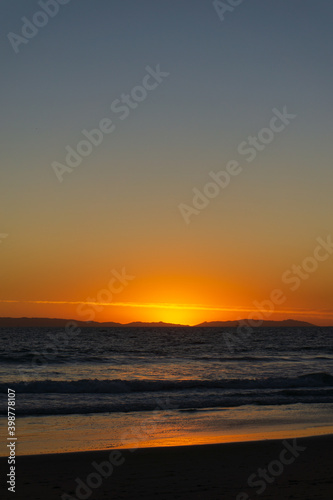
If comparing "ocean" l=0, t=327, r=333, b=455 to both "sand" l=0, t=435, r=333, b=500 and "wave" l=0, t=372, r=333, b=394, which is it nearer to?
"wave" l=0, t=372, r=333, b=394

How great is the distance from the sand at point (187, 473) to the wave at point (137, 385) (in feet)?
46.9

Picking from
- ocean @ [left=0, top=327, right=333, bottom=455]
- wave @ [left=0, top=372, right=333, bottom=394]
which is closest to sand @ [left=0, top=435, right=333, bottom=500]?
ocean @ [left=0, top=327, right=333, bottom=455]

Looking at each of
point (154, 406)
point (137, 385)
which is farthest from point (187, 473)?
point (137, 385)

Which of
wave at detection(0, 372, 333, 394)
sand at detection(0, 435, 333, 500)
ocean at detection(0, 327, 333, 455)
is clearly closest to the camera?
sand at detection(0, 435, 333, 500)

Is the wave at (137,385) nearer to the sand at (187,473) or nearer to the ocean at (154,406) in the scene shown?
the ocean at (154,406)

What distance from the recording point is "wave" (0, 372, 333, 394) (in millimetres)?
26000

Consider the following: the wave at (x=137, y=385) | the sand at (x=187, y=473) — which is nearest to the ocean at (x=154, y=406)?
the wave at (x=137, y=385)

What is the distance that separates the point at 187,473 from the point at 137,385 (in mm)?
18832

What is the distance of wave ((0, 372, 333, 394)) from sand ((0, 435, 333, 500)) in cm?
1429

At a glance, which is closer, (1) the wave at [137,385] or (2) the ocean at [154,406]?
(2) the ocean at [154,406]

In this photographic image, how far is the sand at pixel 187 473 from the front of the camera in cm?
893

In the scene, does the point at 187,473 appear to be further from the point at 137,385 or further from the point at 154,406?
the point at 137,385

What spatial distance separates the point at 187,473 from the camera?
10.3 metres

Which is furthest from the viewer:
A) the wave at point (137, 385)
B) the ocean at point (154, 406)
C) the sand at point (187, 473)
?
the wave at point (137, 385)
